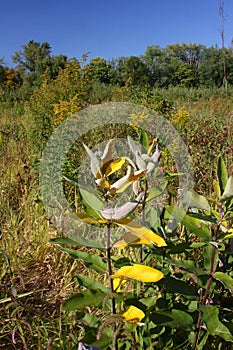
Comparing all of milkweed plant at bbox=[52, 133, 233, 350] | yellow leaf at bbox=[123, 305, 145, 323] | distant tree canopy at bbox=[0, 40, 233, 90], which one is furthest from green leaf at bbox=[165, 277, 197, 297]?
distant tree canopy at bbox=[0, 40, 233, 90]

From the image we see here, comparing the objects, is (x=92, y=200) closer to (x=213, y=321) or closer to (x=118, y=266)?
(x=118, y=266)

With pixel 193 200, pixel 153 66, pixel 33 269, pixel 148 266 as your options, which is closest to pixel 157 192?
pixel 193 200

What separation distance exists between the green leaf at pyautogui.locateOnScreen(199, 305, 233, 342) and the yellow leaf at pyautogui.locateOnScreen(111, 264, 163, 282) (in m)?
0.24

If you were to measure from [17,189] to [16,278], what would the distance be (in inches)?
37.3

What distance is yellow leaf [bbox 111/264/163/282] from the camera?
2.19 feet

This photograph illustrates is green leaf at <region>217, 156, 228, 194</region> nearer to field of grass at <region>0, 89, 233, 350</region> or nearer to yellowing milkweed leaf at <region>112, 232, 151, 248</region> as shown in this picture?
yellowing milkweed leaf at <region>112, 232, 151, 248</region>

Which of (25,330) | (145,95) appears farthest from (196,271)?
(145,95)

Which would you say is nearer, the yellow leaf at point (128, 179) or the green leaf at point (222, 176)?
the yellow leaf at point (128, 179)

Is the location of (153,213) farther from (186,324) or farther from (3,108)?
(3,108)

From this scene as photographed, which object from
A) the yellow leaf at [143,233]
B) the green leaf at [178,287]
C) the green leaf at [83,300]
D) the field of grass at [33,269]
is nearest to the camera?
the yellow leaf at [143,233]

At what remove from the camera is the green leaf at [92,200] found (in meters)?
0.78

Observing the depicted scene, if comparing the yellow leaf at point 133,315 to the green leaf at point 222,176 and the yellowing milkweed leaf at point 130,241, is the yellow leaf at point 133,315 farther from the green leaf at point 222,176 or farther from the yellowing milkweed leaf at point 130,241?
the green leaf at point 222,176

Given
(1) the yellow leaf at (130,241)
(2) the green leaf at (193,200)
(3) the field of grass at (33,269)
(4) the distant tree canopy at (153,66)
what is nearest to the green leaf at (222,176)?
(2) the green leaf at (193,200)

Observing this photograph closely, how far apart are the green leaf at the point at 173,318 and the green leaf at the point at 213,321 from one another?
0.17 ft
